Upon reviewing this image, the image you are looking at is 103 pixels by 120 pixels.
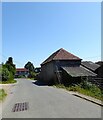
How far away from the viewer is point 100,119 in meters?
9.18

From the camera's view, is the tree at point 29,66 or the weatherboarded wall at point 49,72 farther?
the tree at point 29,66

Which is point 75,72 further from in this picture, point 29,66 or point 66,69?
point 29,66

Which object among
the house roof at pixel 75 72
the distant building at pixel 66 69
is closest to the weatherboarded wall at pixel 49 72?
the distant building at pixel 66 69

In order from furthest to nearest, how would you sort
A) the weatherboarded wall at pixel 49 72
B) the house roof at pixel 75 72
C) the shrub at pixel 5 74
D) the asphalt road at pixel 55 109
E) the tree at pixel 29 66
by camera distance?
the tree at pixel 29 66
the shrub at pixel 5 74
the weatherboarded wall at pixel 49 72
the house roof at pixel 75 72
the asphalt road at pixel 55 109

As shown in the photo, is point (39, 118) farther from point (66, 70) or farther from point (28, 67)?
point (28, 67)

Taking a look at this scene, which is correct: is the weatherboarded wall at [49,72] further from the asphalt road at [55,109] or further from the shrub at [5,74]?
the asphalt road at [55,109]

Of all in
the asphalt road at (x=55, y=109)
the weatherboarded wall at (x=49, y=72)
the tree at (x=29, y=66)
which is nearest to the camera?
the asphalt road at (x=55, y=109)

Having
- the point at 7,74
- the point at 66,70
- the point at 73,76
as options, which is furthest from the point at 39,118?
the point at 7,74

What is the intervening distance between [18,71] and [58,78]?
331ft

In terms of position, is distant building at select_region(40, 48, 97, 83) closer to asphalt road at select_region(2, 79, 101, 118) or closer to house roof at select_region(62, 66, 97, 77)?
house roof at select_region(62, 66, 97, 77)

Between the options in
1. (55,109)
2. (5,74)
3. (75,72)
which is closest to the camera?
(55,109)

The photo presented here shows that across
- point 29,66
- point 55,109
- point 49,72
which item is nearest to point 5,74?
point 49,72

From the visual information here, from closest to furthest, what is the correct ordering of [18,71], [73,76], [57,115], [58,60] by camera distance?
[57,115] → [73,76] → [58,60] → [18,71]

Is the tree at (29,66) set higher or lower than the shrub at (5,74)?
higher
